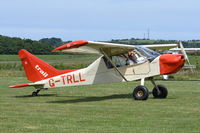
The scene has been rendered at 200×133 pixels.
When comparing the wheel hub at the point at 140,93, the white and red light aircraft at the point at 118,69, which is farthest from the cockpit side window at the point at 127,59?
the wheel hub at the point at 140,93

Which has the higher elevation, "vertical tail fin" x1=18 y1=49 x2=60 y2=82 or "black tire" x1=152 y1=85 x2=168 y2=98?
"vertical tail fin" x1=18 y1=49 x2=60 y2=82

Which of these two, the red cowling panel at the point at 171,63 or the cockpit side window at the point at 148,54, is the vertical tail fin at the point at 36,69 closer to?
the cockpit side window at the point at 148,54

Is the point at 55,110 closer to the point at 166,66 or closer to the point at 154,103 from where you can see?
the point at 154,103

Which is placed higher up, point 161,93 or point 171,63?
point 171,63

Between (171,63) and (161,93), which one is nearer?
(171,63)

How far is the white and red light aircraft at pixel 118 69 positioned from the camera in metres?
16.6

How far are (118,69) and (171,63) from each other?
2207mm

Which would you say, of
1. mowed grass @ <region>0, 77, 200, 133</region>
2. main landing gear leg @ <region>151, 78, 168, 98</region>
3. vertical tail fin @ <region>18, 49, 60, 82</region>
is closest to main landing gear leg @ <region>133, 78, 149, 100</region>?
mowed grass @ <region>0, 77, 200, 133</region>

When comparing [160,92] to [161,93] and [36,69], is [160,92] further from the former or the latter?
[36,69]

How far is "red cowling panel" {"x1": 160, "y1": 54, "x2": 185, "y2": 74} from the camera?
16359 mm

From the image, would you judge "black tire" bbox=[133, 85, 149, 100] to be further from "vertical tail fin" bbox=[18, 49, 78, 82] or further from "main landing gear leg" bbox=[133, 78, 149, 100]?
"vertical tail fin" bbox=[18, 49, 78, 82]

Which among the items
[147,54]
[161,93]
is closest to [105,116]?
[147,54]

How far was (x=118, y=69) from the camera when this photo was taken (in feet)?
57.8

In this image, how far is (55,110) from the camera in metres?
13.8
